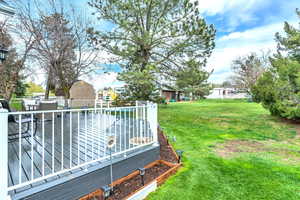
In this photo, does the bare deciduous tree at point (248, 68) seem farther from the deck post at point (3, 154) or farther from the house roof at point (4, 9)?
the deck post at point (3, 154)

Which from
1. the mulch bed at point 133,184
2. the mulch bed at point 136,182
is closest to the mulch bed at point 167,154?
the mulch bed at point 136,182

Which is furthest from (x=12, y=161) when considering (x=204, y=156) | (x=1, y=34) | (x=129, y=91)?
(x=1, y=34)

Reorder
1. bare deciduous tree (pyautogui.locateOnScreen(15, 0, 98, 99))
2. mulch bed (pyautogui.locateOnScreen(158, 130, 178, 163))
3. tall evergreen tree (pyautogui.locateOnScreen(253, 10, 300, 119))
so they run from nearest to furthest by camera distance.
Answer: mulch bed (pyautogui.locateOnScreen(158, 130, 178, 163))
tall evergreen tree (pyautogui.locateOnScreen(253, 10, 300, 119))
bare deciduous tree (pyautogui.locateOnScreen(15, 0, 98, 99))

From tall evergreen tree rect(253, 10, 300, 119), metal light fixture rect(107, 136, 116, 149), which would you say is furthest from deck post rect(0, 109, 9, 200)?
tall evergreen tree rect(253, 10, 300, 119)

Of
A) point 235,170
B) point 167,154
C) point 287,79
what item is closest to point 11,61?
point 167,154

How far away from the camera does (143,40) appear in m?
A: 7.96

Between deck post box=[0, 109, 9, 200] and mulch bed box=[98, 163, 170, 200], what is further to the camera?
mulch bed box=[98, 163, 170, 200]

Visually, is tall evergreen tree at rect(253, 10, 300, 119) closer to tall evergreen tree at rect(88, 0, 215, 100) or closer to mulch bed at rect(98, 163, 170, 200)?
tall evergreen tree at rect(88, 0, 215, 100)

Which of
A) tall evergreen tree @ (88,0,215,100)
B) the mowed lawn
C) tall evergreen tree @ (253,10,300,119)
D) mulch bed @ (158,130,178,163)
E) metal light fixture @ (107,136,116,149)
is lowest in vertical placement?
the mowed lawn

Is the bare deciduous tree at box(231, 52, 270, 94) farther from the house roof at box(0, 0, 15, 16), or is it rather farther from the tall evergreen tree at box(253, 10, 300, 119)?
Answer: the house roof at box(0, 0, 15, 16)

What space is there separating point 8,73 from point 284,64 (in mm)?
14381

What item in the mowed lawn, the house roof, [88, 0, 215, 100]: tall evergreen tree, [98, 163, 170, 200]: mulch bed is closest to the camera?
[98, 163, 170, 200]: mulch bed

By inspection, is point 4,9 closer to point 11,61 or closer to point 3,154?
point 3,154

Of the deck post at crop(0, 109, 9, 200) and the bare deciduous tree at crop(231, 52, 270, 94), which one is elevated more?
the bare deciduous tree at crop(231, 52, 270, 94)
